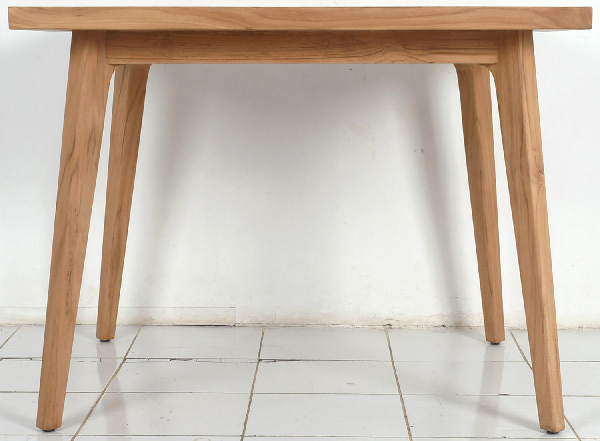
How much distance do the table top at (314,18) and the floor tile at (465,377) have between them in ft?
1.98

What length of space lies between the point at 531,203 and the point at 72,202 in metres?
0.67

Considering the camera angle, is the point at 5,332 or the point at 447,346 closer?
the point at 447,346

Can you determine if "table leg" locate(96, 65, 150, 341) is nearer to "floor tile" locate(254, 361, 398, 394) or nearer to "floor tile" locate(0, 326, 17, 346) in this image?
"floor tile" locate(0, 326, 17, 346)

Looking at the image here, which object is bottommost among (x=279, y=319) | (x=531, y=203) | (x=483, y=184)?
(x=279, y=319)

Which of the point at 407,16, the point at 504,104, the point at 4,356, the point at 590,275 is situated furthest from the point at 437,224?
the point at 4,356

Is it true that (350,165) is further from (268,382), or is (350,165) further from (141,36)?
(141,36)

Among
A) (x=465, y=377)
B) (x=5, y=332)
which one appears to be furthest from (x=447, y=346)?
(x=5, y=332)

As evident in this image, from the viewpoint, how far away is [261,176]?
1.79m

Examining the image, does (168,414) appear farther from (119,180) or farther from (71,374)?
(119,180)

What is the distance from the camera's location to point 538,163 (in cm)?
124

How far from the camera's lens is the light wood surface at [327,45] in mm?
1242

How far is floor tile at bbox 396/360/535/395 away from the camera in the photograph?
1.44m

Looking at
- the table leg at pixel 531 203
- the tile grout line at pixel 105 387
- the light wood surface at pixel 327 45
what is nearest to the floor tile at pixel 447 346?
the table leg at pixel 531 203

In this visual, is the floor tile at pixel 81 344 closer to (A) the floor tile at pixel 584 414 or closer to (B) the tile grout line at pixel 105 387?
(B) the tile grout line at pixel 105 387
